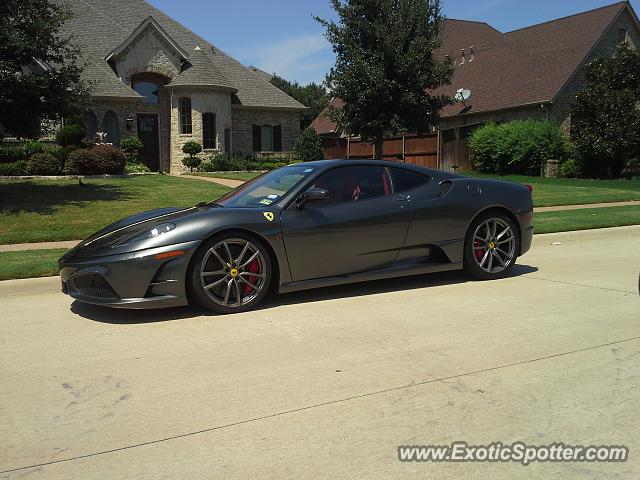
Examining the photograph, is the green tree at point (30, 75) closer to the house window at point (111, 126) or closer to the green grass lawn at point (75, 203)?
the green grass lawn at point (75, 203)

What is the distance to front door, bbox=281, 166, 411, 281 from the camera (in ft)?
19.3

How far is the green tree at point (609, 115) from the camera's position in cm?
2402

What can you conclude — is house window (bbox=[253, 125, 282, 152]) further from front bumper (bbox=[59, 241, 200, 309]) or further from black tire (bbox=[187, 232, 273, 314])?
front bumper (bbox=[59, 241, 200, 309])

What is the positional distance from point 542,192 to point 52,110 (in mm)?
13762

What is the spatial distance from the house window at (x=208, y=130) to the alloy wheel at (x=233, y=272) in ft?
81.7

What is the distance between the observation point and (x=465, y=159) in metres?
28.5

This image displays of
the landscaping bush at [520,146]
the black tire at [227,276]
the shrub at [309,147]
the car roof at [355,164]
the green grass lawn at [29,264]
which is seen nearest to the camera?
the black tire at [227,276]

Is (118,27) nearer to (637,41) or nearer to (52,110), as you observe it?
(52,110)

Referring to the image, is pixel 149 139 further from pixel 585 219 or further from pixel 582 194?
pixel 585 219

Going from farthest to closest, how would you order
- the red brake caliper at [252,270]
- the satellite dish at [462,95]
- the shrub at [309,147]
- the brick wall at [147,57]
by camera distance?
1. the shrub at [309,147]
2. the satellite dish at [462,95]
3. the brick wall at [147,57]
4. the red brake caliper at [252,270]

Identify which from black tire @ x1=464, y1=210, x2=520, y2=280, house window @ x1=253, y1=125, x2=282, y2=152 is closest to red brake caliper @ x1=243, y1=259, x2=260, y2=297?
black tire @ x1=464, y1=210, x2=520, y2=280

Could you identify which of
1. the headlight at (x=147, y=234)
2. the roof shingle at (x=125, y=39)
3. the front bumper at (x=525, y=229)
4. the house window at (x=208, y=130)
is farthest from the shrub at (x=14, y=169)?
the front bumper at (x=525, y=229)

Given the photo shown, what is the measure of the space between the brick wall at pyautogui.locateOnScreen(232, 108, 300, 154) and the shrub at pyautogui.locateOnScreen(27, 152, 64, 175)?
12.9m

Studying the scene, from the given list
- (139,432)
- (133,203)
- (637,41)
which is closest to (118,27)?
(133,203)
